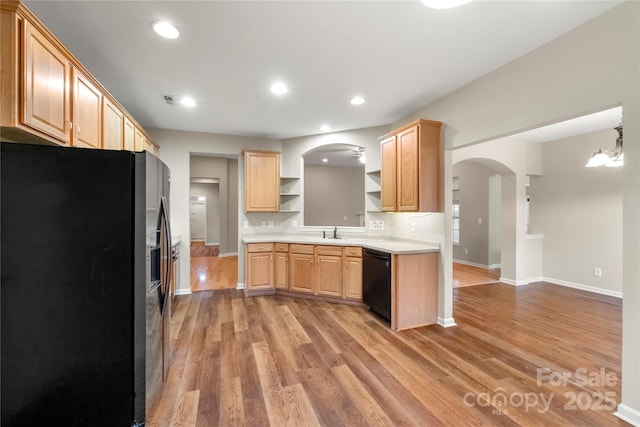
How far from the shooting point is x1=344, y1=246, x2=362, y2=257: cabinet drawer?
3.87 metres

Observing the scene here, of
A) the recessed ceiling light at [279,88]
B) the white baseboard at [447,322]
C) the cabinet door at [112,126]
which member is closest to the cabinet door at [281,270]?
the white baseboard at [447,322]

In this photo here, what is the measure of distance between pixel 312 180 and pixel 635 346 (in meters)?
6.16

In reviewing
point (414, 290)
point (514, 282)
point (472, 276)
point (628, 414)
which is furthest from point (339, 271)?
point (514, 282)

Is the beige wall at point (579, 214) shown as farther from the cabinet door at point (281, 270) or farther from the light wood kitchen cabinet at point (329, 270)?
the cabinet door at point (281, 270)

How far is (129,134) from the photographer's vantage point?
3.13 metres

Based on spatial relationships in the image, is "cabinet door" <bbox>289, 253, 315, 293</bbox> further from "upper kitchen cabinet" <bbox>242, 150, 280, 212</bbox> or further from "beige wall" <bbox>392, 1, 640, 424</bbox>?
"beige wall" <bbox>392, 1, 640, 424</bbox>

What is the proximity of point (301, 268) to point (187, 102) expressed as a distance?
2.76m

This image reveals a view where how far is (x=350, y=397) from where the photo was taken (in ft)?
6.55

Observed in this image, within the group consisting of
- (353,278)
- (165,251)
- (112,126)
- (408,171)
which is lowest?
(353,278)

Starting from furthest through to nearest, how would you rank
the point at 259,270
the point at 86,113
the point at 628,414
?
the point at 259,270 → the point at 86,113 → the point at 628,414

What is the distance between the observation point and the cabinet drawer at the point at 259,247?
435cm

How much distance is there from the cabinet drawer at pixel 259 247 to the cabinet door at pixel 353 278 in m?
1.29

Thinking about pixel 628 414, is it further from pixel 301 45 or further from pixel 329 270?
pixel 301 45

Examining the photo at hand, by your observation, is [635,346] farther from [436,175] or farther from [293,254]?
[293,254]
